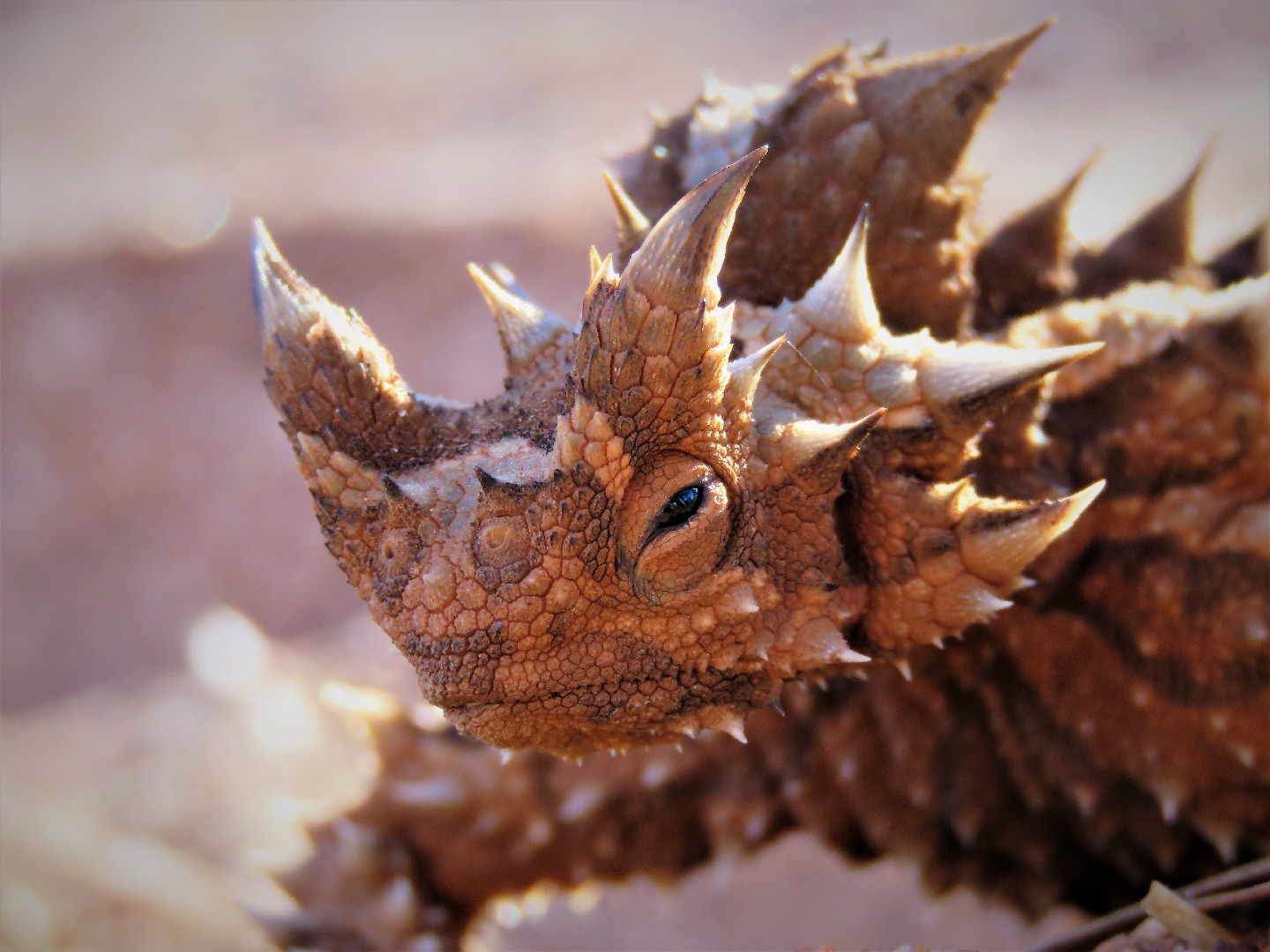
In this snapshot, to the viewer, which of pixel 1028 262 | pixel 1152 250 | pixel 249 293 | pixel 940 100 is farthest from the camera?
pixel 249 293

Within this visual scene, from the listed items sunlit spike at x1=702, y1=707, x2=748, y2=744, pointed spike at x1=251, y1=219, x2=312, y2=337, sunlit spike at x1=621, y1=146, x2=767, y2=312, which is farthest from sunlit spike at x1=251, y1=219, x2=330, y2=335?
sunlit spike at x1=702, y1=707, x2=748, y2=744

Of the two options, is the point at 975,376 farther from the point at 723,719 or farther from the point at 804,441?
the point at 723,719

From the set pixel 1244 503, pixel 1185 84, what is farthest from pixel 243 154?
pixel 1244 503

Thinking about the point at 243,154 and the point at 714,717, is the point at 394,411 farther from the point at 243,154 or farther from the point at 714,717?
the point at 243,154

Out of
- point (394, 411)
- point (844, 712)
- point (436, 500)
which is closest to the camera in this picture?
point (436, 500)

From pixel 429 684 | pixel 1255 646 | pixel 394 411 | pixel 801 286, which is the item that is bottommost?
pixel 1255 646

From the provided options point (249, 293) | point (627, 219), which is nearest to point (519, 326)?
point (627, 219)

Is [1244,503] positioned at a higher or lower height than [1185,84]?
lower
